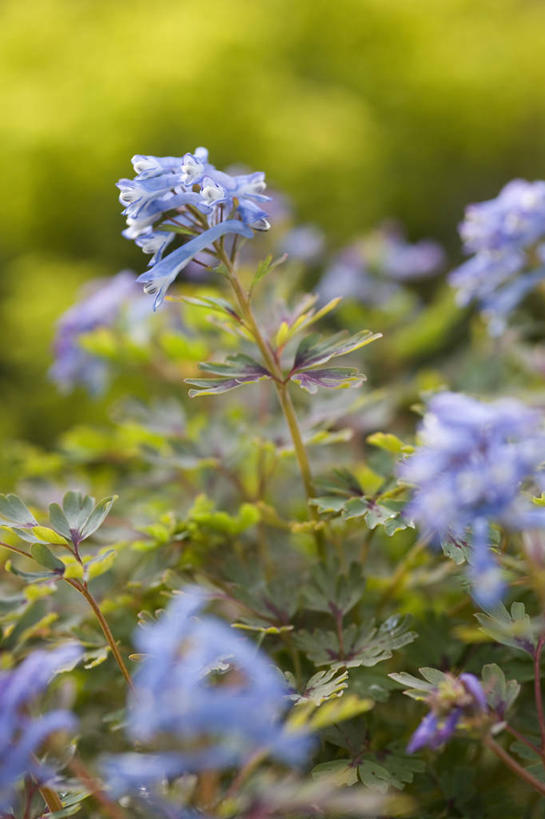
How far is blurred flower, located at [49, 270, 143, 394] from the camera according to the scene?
1.27m

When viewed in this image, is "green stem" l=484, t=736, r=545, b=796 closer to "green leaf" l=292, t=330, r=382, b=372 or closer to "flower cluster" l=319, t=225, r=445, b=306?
"green leaf" l=292, t=330, r=382, b=372

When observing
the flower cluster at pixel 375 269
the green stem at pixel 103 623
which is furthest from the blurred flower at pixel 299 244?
the green stem at pixel 103 623

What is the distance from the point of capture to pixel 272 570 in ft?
3.15

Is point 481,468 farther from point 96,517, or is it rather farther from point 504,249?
point 504,249

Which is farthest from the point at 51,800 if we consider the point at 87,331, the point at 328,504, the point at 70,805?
the point at 87,331

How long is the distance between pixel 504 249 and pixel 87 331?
2.32 ft

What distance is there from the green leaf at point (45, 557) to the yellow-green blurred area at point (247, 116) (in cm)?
109

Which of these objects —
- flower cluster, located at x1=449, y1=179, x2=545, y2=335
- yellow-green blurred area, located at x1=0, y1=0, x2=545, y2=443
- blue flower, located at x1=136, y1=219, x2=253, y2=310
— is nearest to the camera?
blue flower, located at x1=136, y1=219, x2=253, y2=310

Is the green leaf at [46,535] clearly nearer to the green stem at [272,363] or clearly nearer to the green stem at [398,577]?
the green stem at [272,363]

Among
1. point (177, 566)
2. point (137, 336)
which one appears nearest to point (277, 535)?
point (177, 566)

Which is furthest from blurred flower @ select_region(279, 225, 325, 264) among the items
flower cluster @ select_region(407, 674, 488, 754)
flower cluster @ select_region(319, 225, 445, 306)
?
flower cluster @ select_region(407, 674, 488, 754)

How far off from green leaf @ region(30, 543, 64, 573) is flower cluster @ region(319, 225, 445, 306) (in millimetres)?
927

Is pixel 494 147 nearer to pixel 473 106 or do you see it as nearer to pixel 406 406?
pixel 473 106

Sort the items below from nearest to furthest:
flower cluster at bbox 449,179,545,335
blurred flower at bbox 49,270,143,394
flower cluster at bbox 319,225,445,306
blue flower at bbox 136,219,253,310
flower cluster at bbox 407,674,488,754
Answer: flower cluster at bbox 407,674,488,754, blue flower at bbox 136,219,253,310, flower cluster at bbox 449,179,545,335, blurred flower at bbox 49,270,143,394, flower cluster at bbox 319,225,445,306
